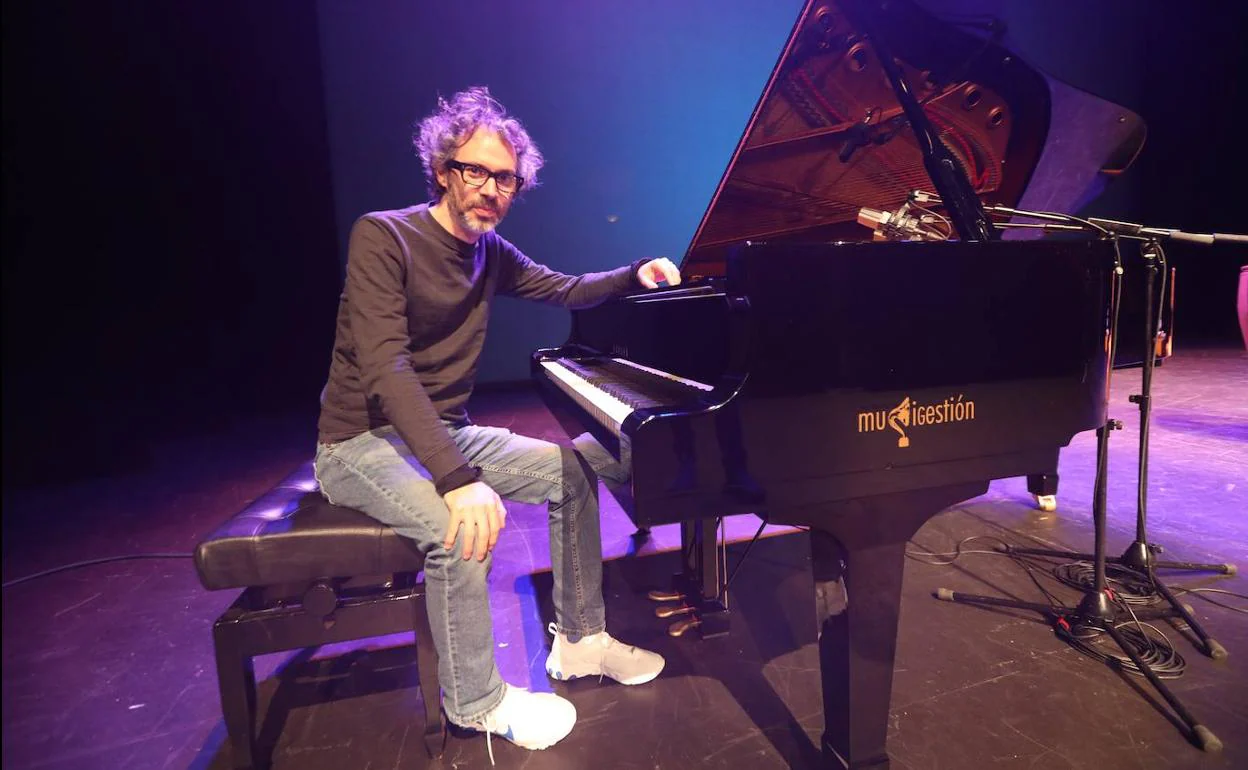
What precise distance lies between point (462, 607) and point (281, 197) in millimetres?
5434

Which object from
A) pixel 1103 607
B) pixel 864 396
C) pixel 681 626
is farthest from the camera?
pixel 681 626

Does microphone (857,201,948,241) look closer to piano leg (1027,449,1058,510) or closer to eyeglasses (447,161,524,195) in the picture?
piano leg (1027,449,1058,510)

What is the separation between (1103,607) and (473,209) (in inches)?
90.1

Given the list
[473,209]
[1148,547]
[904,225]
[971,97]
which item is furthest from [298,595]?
[1148,547]

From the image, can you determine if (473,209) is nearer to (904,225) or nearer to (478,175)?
(478,175)

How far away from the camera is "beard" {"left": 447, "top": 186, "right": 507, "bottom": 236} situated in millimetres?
1712

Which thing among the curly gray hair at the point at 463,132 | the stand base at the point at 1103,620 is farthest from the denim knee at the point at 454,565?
the stand base at the point at 1103,620

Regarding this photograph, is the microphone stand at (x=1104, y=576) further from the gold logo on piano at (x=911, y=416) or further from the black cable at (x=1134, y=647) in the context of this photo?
the gold logo on piano at (x=911, y=416)

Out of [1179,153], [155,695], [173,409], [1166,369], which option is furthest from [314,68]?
[1179,153]

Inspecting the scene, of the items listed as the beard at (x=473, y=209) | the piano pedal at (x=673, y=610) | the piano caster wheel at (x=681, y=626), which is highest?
the beard at (x=473, y=209)

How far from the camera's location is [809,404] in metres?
1.15

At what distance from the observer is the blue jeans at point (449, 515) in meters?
1.48

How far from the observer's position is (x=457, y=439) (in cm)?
182

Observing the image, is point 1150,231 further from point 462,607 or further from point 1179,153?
point 1179,153
